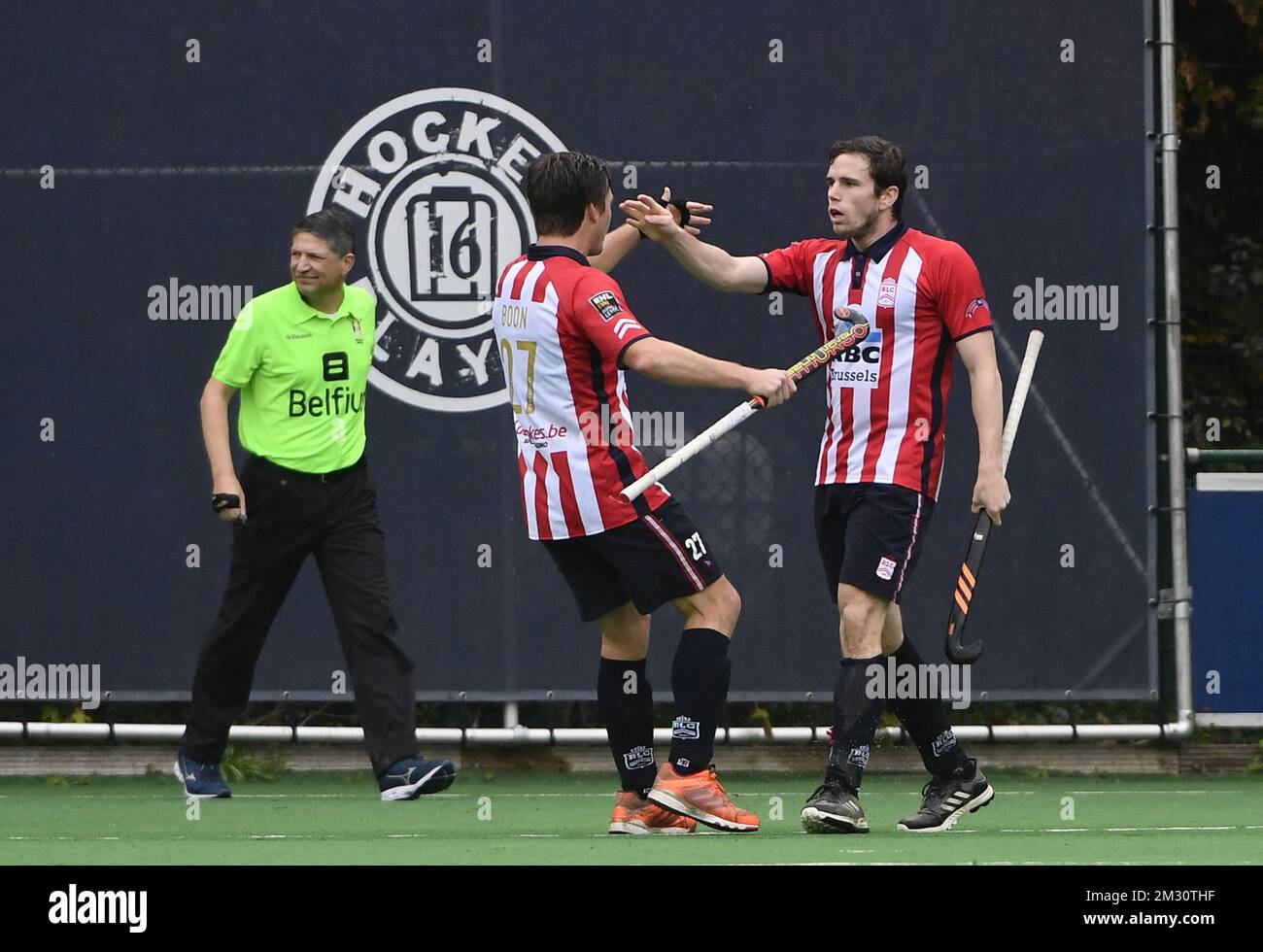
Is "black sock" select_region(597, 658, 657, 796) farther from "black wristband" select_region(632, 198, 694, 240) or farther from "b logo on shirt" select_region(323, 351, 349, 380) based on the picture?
"b logo on shirt" select_region(323, 351, 349, 380)

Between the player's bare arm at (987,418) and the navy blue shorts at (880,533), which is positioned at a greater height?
the player's bare arm at (987,418)

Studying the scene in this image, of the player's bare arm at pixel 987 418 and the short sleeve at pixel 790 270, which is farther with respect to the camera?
the short sleeve at pixel 790 270

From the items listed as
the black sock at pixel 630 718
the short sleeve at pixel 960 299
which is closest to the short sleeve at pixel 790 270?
the short sleeve at pixel 960 299

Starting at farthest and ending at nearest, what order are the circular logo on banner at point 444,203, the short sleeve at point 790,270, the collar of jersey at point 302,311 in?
A: the circular logo on banner at point 444,203
the collar of jersey at point 302,311
the short sleeve at point 790,270

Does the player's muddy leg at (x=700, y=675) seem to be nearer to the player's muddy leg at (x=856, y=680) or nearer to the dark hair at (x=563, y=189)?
the player's muddy leg at (x=856, y=680)

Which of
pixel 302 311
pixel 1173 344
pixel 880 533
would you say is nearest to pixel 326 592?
pixel 302 311

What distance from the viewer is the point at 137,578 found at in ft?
27.5

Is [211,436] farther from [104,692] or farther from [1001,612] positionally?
[1001,612]

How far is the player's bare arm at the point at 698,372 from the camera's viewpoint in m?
6.10

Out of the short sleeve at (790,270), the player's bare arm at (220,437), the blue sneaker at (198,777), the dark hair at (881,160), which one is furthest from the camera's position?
the blue sneaker at (198,777)

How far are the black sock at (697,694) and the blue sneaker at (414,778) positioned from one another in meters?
1.16

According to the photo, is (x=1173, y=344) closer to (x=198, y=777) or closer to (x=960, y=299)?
(x=960, y=299)

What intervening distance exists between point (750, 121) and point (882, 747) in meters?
2.40

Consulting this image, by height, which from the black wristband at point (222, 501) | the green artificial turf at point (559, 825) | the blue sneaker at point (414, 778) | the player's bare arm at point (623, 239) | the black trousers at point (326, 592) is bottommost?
the green artificial turf at point (559, 825)
